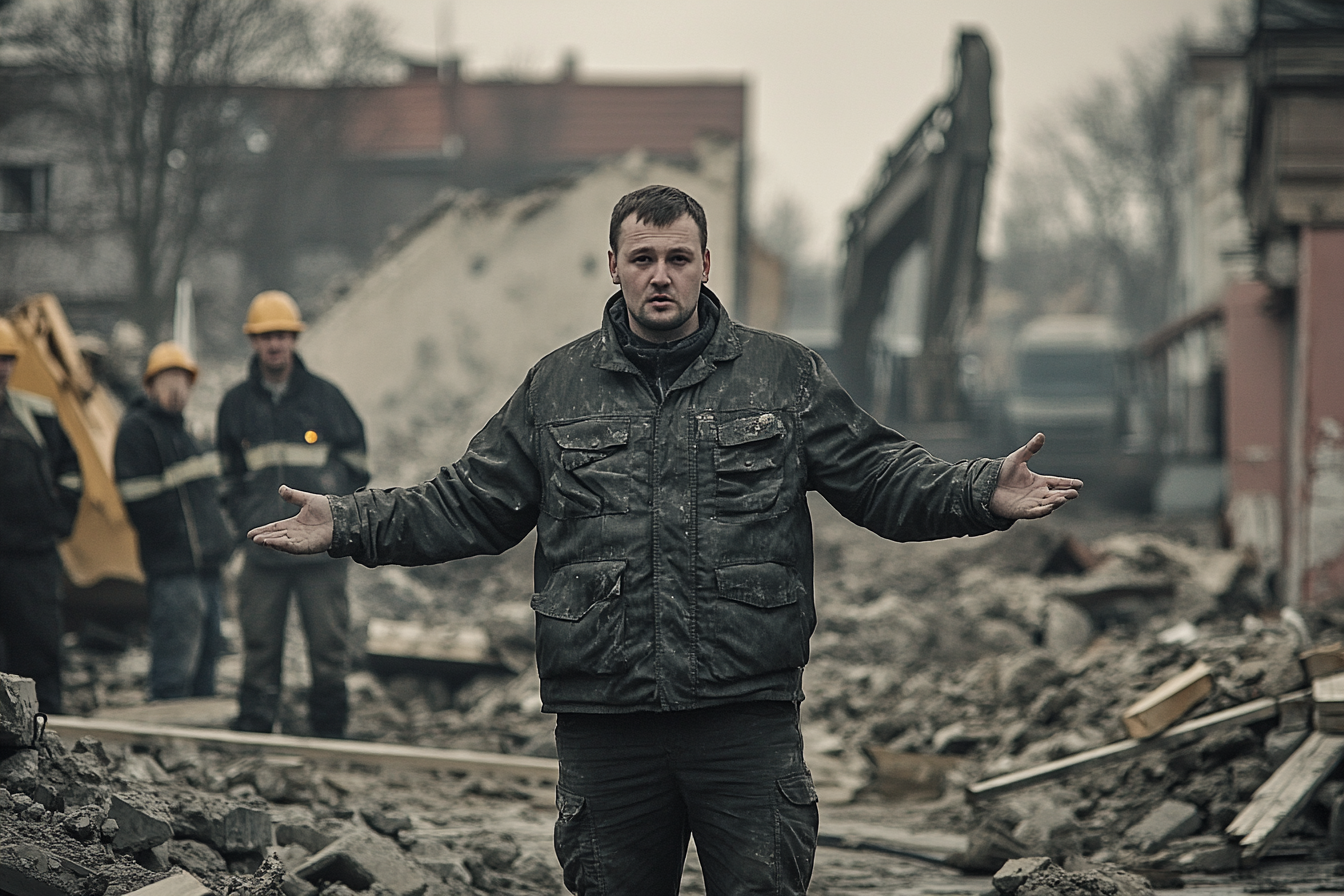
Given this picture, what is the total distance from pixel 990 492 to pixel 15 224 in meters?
28.1

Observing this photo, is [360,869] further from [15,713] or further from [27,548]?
[27,548]

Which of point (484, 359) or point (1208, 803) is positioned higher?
point (484, 359)

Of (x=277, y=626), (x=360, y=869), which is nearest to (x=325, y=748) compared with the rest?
(x=277, y=626)

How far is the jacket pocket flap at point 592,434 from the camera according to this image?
10.4 ft

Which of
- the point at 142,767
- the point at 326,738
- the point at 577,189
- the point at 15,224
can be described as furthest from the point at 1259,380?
the point at 15,224

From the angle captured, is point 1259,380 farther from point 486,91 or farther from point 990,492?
point 486,91

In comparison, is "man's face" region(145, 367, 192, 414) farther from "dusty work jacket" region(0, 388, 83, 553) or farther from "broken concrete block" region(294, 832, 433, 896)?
"broken concrete block" region(294, 832, 433, 896)

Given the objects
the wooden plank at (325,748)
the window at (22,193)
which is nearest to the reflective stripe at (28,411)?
the wooden plank at (325,748)

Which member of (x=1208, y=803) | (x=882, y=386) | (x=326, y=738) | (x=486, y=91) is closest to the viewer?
(x=1208, y=803)

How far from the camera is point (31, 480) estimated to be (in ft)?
21.7

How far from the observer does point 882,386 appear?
23.9m

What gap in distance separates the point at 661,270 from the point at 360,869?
2139mm

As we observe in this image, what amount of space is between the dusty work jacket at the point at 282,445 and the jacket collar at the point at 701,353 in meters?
3.84

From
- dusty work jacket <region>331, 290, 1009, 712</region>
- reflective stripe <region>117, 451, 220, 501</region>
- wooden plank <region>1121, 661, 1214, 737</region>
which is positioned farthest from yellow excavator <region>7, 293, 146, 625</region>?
dusty work jacket <region>331, 290, 1009, 712</region>
